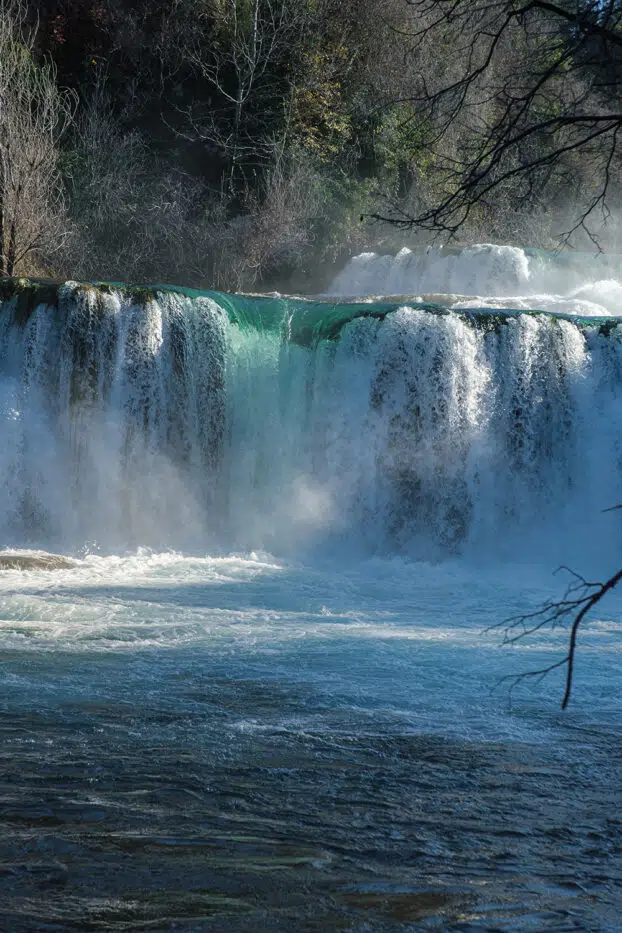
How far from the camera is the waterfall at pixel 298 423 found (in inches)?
415

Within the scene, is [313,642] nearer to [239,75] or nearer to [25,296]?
[25,296]

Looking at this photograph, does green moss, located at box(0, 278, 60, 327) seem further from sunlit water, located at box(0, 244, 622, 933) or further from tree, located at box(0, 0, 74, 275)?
tree, located at box(0, 0, 74, 275)

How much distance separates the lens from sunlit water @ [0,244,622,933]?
3150 millimetres

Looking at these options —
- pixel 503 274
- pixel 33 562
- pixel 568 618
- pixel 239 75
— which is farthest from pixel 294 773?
pixel 239 75

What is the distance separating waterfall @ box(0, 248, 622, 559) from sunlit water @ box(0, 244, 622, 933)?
32 mm

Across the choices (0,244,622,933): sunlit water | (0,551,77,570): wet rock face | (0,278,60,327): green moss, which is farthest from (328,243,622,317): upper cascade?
(0,551,77,570): wet rock face

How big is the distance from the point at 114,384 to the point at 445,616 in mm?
4554

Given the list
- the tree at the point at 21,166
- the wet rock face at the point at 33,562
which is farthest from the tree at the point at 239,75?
the wet rock face at the point at 33,562

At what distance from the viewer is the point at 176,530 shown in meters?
10.7

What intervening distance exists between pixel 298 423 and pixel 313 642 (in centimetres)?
455

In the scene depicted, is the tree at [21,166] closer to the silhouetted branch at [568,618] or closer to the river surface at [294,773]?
the river surface at [294,773]

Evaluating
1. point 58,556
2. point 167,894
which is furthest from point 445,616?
point 167,894

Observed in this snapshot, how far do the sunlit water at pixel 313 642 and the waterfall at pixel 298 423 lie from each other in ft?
0.10

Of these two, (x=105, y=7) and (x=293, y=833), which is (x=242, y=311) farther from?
(x=105, y=7)
